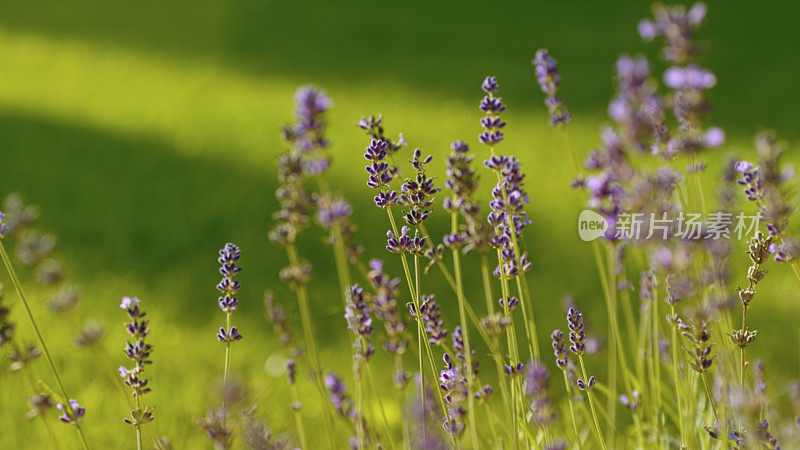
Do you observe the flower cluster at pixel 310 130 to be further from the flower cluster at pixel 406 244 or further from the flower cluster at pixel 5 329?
the flower cluster at pixel 5 329

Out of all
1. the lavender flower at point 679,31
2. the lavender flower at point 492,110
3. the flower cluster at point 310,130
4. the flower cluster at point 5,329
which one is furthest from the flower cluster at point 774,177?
the flower cluster at point 5,329

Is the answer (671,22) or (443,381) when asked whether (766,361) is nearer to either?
(443,381)

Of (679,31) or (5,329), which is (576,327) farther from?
(5,329)

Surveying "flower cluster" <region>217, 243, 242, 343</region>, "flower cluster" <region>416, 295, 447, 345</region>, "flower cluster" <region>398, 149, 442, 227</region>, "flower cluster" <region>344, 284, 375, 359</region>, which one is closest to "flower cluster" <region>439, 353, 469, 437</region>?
"flower cluster" <region>416, 295, 447, 345</region>

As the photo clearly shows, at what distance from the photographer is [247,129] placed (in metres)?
6.00

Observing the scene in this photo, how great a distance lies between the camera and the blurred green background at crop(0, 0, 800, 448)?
319cm

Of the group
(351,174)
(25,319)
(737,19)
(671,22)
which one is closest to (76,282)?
(25,319)

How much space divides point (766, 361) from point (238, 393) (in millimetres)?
2502

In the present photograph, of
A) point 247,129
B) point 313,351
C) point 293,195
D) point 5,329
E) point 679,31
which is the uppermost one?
point 247,129

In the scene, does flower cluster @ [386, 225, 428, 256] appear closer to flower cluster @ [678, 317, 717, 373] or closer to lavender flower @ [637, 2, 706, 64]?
flower cluster @ [678, 317, 717, 373]

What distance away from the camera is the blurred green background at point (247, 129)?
10.5 feet

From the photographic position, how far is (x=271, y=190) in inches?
189

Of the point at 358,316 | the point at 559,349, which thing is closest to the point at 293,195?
the point at 358,316

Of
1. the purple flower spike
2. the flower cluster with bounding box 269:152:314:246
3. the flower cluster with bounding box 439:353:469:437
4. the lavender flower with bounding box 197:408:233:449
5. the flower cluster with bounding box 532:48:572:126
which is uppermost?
the flower cluster with bounding box 532:48:572:126
